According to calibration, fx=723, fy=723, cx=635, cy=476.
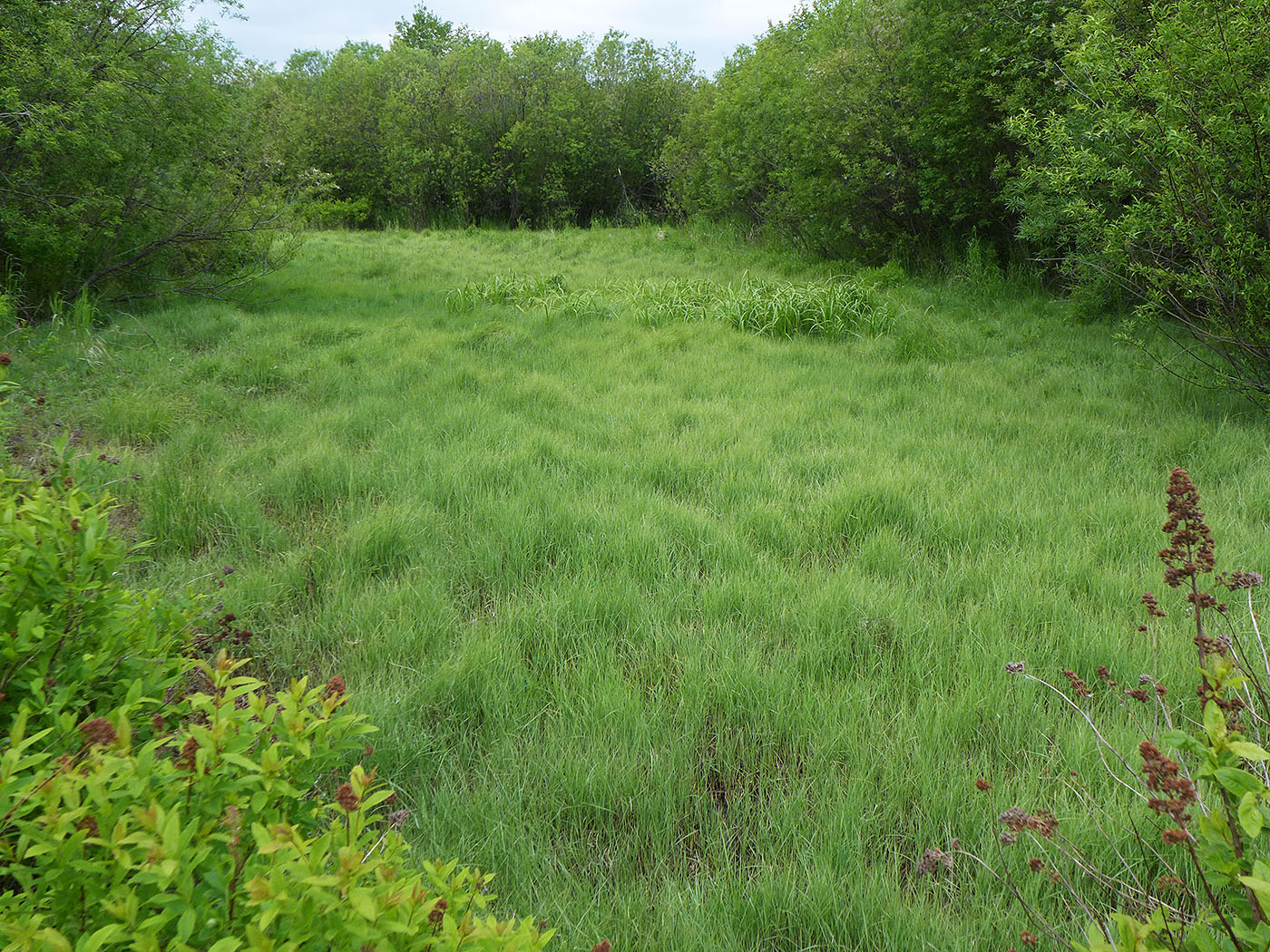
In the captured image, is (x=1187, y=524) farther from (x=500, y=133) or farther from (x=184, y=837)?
(x=500, y=133)

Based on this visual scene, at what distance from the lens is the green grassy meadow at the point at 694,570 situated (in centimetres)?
188

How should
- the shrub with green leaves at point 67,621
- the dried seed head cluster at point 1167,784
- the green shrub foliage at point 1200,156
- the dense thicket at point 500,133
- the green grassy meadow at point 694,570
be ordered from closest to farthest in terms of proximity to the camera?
1. the dried seed head cluster at point 1167,784
2. the shrub with green leaves at point 67,621
3. the green grassy meadow at point 694,570
4. the green shrub foliage at point 1200,156
5. the dense thicket at point 500,133

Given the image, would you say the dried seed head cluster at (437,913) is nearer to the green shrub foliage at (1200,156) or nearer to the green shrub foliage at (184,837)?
the green shrub foliage at (184,837)

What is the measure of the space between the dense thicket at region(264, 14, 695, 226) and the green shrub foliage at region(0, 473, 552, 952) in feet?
67.3

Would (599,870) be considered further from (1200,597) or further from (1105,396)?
(1105,396)

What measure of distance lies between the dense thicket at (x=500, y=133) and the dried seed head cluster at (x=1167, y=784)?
69.0 ft

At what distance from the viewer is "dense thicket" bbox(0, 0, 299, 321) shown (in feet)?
20.2

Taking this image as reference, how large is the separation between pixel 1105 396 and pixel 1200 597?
4672 mm

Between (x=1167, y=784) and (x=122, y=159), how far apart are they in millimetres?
9171

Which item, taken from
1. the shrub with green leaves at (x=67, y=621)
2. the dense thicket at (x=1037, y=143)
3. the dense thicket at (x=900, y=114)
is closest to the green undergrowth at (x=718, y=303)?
the dense thicket at (x=900, y=114)

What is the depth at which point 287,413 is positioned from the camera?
5074 mm

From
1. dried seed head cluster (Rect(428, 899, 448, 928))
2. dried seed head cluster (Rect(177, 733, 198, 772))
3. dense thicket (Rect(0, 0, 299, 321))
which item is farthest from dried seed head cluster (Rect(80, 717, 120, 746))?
dense thicket (Rect(0, 0, 299, 321))

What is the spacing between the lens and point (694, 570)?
10.3ft

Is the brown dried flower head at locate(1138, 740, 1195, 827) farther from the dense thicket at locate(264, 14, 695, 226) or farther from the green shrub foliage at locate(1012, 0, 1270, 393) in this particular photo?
the dense thicket at locate(264, 14, 695, 226)
